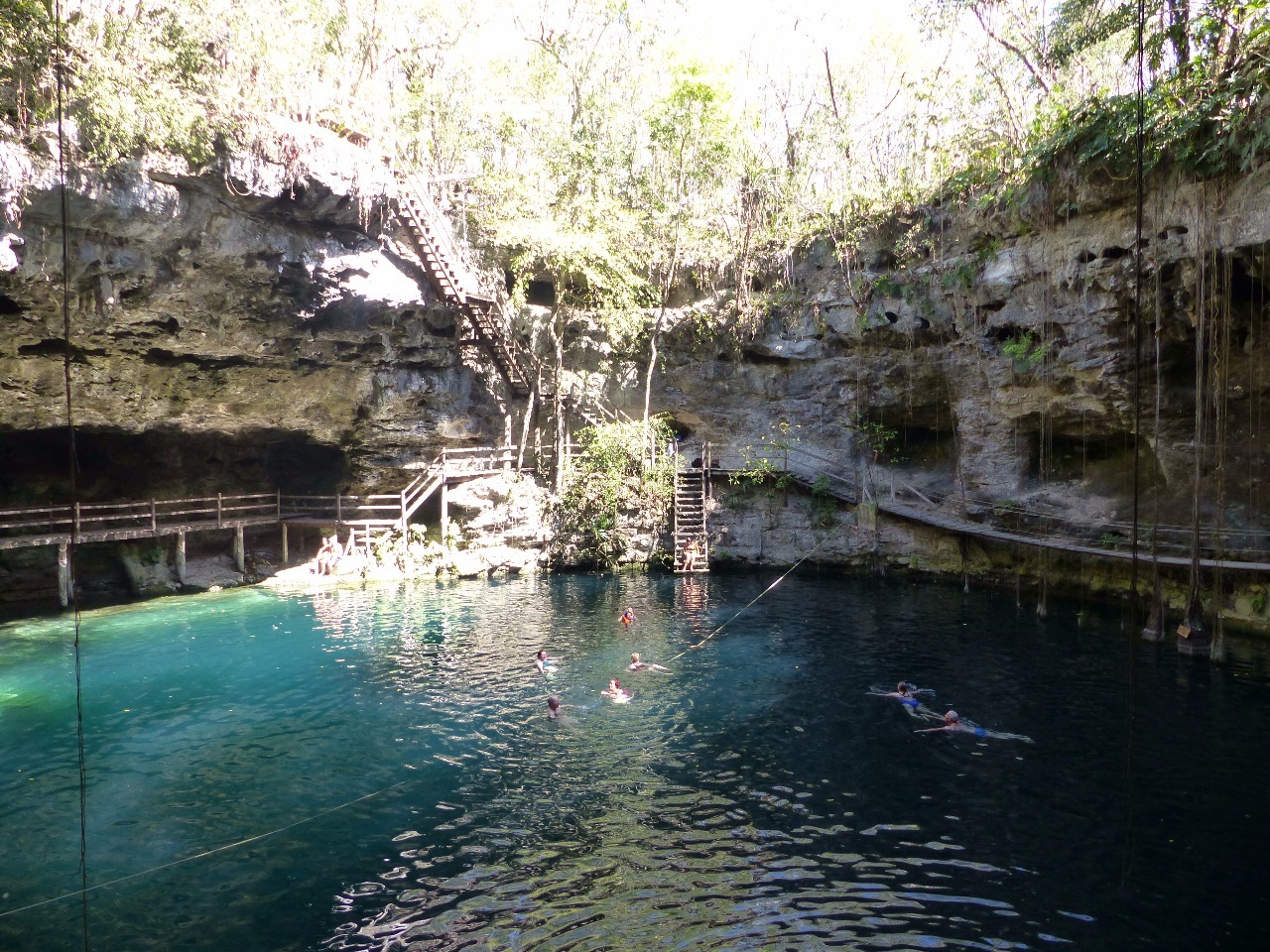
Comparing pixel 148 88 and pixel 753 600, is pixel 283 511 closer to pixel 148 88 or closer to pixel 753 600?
pixel 148 88

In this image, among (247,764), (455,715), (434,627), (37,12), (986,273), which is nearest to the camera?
(247,764)

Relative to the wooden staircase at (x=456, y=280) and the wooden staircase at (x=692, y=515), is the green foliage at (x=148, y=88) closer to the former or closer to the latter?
the wooden staircase at (x=456, y=280)

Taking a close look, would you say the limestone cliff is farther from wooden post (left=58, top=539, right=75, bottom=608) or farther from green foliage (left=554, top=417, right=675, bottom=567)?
green foliage (left=554, top=417, right=675, bottom=567)

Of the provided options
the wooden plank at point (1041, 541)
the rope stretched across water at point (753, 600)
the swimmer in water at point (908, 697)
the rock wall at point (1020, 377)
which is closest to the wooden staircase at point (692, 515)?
the rock wall at point (1020, 377)

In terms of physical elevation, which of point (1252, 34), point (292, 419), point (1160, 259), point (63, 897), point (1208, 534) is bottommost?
point (63, 897)

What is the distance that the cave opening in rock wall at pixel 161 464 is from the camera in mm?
21766

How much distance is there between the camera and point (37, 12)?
1426 centimetres

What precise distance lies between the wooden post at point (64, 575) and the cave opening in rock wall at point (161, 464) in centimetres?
352

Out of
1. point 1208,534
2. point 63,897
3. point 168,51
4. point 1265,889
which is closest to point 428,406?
point 168,51

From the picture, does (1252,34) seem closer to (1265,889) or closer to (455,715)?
(1265,889)

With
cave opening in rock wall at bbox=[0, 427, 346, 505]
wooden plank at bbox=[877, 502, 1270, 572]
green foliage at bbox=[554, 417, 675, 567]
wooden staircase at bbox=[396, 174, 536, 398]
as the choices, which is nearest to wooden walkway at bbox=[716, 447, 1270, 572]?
wooden plank at bbox=[877, 502, 1270, 572]

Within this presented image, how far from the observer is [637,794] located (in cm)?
938

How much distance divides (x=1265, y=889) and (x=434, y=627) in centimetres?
1427

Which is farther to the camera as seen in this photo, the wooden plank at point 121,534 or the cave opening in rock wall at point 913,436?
the cave opening in rock wall at point 913,436
